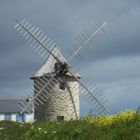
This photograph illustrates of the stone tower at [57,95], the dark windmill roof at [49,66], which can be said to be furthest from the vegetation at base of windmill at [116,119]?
the dark windmill roof at [49,66]

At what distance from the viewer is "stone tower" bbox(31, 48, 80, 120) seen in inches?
1400

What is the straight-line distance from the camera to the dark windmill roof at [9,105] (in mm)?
85062

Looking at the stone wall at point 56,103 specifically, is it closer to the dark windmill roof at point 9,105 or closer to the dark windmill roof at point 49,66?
the dark windmill roof at point 49,66

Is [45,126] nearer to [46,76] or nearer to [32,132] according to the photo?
[32,132]

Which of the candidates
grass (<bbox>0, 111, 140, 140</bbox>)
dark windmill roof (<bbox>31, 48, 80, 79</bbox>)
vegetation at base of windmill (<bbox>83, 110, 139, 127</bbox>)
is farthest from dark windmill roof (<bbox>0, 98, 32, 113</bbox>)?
vegetation at base of windmill (<bbox>83, 110, 139, 127</bbox>)

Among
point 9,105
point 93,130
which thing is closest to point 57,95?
point 93,130

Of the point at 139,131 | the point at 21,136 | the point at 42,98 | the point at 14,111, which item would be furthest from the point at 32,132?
the point at 14,111

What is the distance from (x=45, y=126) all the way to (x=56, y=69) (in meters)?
Result: 20.2

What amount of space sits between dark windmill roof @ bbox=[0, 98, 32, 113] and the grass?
227 ft

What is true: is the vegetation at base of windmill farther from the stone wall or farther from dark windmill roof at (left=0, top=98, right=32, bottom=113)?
dark windmill roof at (left=0, top=98, right=32, bottom=113)

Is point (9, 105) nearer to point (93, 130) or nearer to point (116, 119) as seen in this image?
point (116, 119)

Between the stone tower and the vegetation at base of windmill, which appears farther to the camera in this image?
the stone tower

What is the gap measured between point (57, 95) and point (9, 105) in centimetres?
5127

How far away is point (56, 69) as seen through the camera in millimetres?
35969
